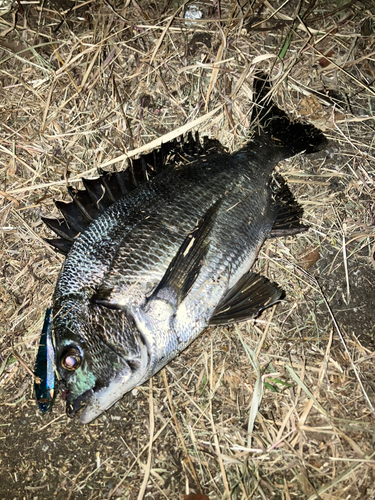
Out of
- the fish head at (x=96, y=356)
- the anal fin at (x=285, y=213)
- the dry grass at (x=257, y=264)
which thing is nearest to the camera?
the fish head at (x=96, y=356)

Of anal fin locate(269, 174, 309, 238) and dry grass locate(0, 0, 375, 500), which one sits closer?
dry grass locate(0, 0, 375, 500)

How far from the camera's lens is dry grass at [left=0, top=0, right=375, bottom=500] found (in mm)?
2541

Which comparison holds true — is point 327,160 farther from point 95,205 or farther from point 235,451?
point 235,451

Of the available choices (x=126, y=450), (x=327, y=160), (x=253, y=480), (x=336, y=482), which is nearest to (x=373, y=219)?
(x=327, y=160)

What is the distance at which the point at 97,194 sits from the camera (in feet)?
8.07

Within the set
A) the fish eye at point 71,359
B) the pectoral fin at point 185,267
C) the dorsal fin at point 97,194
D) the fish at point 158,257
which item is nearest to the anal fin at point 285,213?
the fish at point 158,257

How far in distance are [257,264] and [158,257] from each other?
1.00 meters

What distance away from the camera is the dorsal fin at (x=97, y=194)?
242cm

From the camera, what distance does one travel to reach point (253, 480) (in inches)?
97.4

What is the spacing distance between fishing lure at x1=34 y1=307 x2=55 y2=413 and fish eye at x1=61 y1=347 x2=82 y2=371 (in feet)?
1.43

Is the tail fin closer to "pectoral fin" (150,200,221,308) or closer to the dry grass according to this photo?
the dry grass

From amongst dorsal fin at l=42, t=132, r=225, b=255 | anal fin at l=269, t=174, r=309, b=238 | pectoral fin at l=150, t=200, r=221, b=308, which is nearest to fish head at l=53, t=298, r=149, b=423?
pectoral fin at l=150, t=200, r=221, b=308

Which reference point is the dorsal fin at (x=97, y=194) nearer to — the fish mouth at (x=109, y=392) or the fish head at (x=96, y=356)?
the fish head at (x=96, y=356)

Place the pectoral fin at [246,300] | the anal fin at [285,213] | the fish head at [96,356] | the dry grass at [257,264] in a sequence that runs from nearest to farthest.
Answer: the fish head at [96,356]
the pectoral fin at [246,300]
the dry grass at [257,264]
the anal fin at [285,213]
